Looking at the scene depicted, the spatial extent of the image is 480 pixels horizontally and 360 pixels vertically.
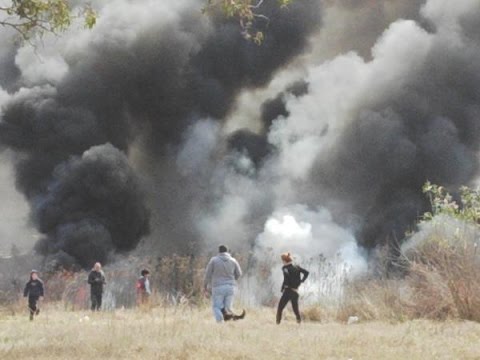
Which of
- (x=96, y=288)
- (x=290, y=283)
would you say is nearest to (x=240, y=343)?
(x=290, y=283)

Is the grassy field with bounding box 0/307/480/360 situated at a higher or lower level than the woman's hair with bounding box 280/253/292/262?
lower

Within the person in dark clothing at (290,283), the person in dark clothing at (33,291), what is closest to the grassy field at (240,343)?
the person in dark clothing at (290,283)

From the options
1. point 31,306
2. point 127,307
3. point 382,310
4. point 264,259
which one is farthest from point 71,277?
point 382,310

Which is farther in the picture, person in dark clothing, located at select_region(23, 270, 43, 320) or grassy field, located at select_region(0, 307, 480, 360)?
person in dark clothing, located at select_region(23, 270, 43, 320)

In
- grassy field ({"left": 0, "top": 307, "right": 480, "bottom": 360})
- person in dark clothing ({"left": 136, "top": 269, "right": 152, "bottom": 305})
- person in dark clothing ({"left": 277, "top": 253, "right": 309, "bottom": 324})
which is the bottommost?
grassy field ({"left": 0, "top": 307, "right": 480, "bottom": 360})

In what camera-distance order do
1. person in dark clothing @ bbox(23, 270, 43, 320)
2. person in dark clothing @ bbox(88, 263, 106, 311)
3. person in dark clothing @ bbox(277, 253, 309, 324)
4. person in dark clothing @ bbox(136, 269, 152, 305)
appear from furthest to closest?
person in dark clothing @ bbox(88, 263, 106, 311) → person in dark clothing @ bbox(136, 269, 152, 305) → person in dark clothing @ bbox(23, 270, 43, 320) → person in dark clothing @ bbox(277, 253, 309, 324)

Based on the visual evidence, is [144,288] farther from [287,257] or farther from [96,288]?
[287,257]

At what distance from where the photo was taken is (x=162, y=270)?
63.6 ft

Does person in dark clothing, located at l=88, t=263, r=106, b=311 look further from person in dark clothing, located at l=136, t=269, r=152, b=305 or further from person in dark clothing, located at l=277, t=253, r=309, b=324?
person in dark clothing, located at l=277, t=253, r=309, b=324

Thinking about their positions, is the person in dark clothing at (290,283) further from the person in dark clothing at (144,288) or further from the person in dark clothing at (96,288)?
the person in dark clothing at (96,288)

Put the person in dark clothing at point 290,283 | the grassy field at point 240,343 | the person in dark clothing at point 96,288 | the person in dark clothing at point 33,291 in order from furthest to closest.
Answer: the person in dark clothing at point 96,288 → the person in dark clothing at point 33,291 → the person in dark clothing at point 290,283 → the grassy field at point 240,343

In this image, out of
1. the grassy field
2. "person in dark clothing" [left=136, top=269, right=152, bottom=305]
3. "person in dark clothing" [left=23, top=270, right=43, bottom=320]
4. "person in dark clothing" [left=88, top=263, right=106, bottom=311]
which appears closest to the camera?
the grassy field

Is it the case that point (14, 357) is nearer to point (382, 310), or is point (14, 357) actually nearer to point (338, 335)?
point (338, 335)

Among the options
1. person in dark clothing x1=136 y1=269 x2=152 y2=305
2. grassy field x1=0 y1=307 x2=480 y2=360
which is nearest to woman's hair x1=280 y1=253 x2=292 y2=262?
grassy field x1=0 y1=307 x2=480 y2=360
